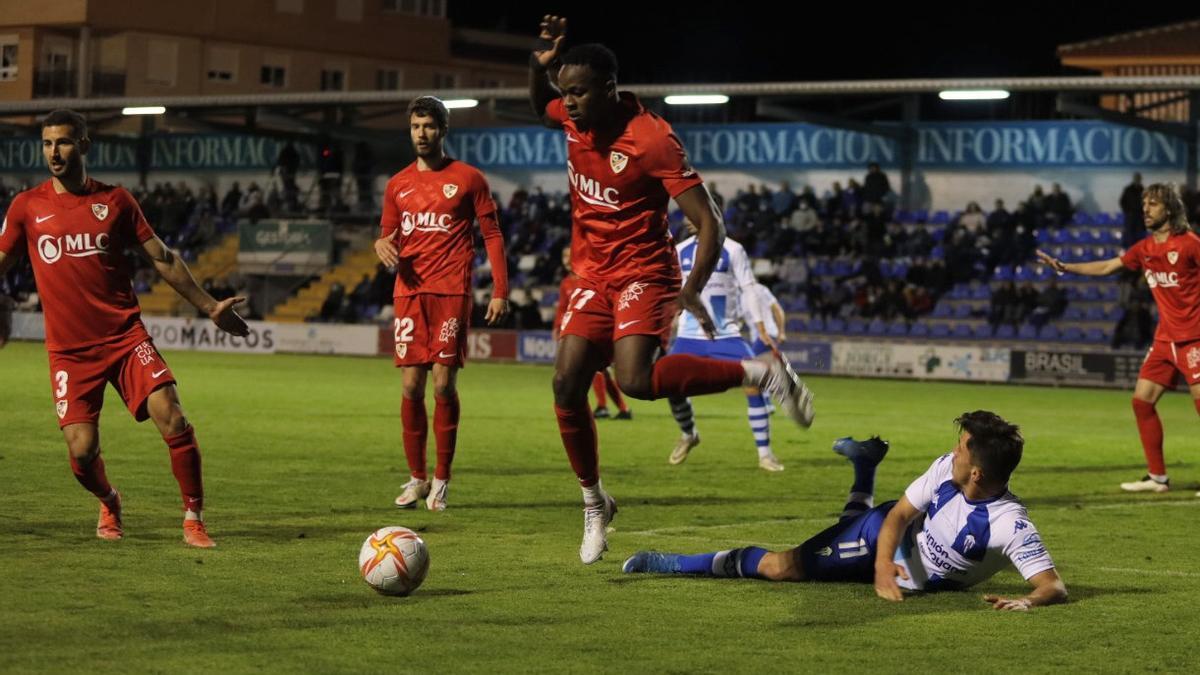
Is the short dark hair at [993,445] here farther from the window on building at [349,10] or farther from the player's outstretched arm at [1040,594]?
the window on building at [349,10]

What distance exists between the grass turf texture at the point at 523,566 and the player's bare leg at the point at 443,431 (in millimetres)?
214

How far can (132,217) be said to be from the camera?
829 centimetres

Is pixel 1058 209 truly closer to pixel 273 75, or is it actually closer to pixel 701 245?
pixel 701 245

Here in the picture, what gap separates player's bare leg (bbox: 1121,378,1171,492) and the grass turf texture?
25 centimetres

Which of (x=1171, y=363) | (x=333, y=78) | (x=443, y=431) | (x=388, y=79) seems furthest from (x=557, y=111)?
(x=388, y=79)

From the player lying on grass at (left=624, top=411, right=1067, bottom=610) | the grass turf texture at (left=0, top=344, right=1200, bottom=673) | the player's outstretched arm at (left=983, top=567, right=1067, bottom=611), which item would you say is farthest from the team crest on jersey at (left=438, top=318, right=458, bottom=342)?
the player's outstretched arm at (left=983, top=567, right=1067, bottom=611)

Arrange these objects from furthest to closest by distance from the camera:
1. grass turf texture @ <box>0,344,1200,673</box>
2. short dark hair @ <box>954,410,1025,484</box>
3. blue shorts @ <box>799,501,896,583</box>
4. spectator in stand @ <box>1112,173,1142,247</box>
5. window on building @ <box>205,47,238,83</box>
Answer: window on building @ <box>205,47,238,83</box>, spectator in stand @ <box>1112,173,1142,247</box>, blue shorts @ <box>799,501,896,583</box>, short dark hair @ <box>954,410,1025,484</box>, grass turf texture @ <box>0,344,1200,673</box>

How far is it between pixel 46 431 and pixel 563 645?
10.6m

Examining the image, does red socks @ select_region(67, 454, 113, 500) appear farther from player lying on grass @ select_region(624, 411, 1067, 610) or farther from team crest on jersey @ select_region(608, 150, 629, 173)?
player lying on grass @ select_region(624, 411, 1067, 610)

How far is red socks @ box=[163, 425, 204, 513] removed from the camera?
8.34m

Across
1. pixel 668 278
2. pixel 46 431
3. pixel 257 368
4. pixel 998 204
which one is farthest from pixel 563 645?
pixel 998 204

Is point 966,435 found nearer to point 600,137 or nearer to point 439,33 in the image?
point 600,137

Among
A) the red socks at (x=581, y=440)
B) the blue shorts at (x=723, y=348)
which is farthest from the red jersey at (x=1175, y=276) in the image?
the red socks at (x=581, y=440)

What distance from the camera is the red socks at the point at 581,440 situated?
826 centimetres
